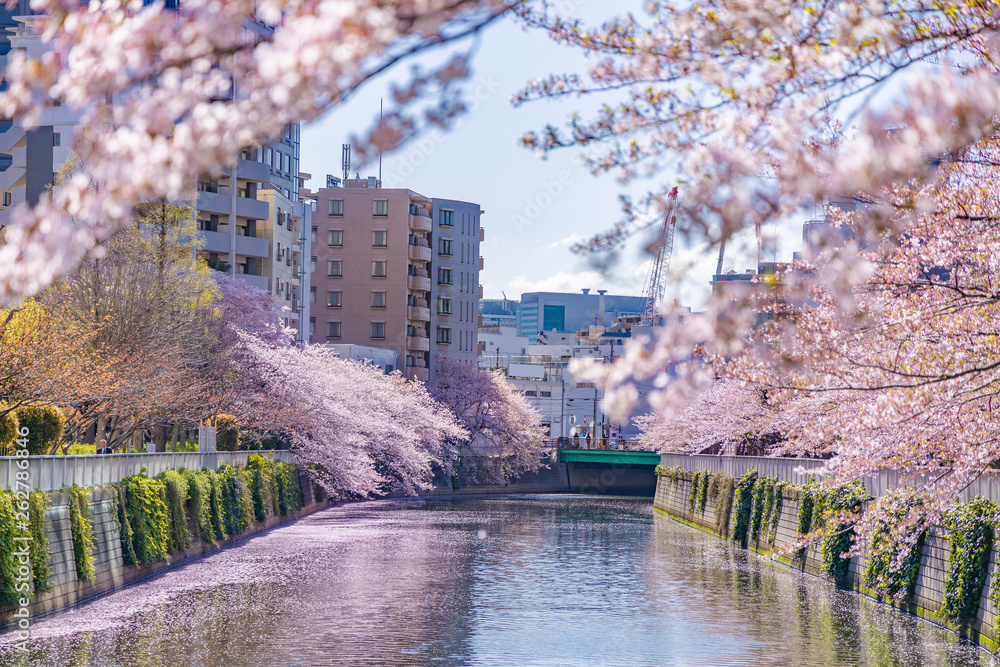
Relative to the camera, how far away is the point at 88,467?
27.5 meters

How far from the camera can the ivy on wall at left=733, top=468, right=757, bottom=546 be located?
4525 centimetres

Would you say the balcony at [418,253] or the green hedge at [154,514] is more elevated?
the balcony at [418,253]

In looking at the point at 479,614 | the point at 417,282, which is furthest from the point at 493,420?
the point at 479,614

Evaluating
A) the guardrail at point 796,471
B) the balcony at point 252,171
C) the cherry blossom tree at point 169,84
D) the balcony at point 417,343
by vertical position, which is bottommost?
the guardrail at point 796,471

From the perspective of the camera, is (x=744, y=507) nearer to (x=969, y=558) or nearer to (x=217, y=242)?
(x=969, y=558)

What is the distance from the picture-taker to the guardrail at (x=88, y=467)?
22.5 m

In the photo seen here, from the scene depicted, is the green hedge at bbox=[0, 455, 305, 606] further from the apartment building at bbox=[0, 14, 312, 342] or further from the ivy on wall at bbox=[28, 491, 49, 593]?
the apartment building at bbox=[0, 14, 312, 342]

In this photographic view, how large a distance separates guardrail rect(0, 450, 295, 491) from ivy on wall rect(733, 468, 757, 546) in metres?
19.9

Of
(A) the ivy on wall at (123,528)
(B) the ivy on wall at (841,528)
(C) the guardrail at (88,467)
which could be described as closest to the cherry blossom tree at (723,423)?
(B) the ivy on wall at (841,528)

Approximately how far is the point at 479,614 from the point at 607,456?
73.5m

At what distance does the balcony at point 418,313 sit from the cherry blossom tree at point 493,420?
5.64 m

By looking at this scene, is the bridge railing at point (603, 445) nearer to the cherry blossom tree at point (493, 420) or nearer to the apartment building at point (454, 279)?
the cherry blossom tree at point (493, 420)

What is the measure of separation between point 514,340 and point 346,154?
62.2 metres

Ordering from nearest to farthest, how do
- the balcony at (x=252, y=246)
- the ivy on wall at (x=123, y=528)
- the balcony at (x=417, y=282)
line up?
1. the ivy on wall at (x=123, y=528)
2. the balcony at (x=252, y=246)
3. the balcony at (x=417, y=282)
